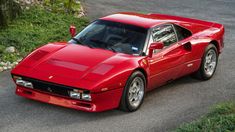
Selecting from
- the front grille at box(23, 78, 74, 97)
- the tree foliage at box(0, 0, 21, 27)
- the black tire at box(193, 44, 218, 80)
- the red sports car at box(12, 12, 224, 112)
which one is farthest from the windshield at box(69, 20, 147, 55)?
the tree foliage at box(0, 0, 21, 27)

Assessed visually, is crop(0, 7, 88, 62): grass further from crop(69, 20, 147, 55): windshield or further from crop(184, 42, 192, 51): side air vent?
crop(184, 42, 192, 51): side air vent

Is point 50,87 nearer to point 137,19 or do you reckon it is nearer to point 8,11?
point 137,19

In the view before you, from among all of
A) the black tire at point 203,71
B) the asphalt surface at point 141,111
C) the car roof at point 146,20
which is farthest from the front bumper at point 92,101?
the black tire at point 203,71

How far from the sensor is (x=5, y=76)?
1007 cm

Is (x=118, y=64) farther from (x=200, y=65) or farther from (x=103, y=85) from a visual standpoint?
(x=200, y=65)

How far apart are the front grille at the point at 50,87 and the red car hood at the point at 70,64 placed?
0.06 meters

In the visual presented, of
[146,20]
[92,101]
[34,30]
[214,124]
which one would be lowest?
[34,30]

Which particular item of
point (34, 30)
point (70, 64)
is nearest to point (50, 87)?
point (70, 64)

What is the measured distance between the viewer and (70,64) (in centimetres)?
813

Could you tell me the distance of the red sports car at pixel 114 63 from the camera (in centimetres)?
777

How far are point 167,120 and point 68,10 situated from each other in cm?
809

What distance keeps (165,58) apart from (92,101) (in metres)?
1.94

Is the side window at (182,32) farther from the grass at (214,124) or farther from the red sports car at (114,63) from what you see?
the grass at (214,124)

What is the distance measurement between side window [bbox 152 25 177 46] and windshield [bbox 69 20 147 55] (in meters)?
0.26
